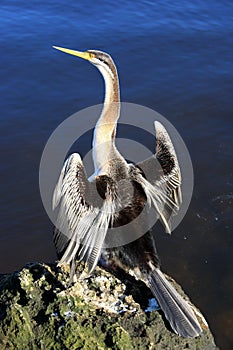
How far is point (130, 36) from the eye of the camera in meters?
11.9

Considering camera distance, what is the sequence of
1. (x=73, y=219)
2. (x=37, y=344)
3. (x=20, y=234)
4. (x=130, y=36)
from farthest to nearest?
(x=130, y=36), (x=20, y=234), (x=73, y=219), (x=37, y=344)

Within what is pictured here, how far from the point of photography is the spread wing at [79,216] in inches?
172

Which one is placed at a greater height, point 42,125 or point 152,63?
point 152,63

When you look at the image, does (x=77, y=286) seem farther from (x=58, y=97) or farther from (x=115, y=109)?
(x=58, y=97)

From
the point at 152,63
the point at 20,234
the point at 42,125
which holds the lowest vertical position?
the point at 20,234

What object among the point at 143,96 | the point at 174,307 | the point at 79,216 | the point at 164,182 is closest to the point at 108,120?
the point at 164,182

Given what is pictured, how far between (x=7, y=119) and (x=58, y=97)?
122 cm

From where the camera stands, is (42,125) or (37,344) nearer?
(37,344)

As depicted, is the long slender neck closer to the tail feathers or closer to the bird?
the bird

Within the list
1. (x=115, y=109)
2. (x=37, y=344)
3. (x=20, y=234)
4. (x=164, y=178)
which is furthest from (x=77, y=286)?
(x=20, y=234)

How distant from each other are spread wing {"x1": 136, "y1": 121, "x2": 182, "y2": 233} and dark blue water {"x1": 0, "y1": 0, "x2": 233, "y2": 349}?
1.71m

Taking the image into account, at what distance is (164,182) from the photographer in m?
5.18

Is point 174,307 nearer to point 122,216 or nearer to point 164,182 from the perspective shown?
point 122,216

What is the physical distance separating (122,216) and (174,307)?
3.24ft
